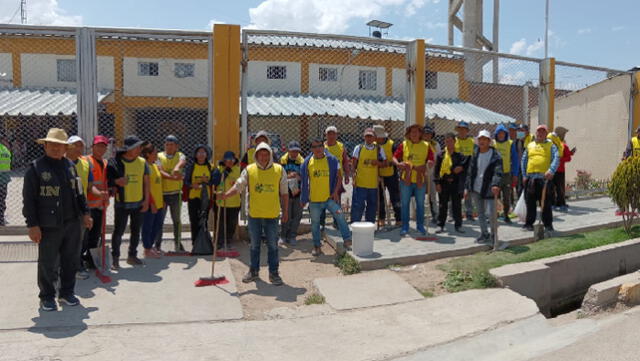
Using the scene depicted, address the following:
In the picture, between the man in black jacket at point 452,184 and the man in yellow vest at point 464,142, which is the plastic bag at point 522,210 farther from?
the man in yellow vest at point 464,142

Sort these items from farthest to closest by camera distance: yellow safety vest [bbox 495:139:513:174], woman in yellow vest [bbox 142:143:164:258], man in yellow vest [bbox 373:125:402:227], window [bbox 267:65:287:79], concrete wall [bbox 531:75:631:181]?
window [bbox 267:65:287:79] < concrete wall [bbox 531:75:631:181] < yellow safety vest [bbox 495:139:513:174] < man in yellow vest [bbox 373:125:402:227] < woman in yellow vest [bbox 142:143:164:258]

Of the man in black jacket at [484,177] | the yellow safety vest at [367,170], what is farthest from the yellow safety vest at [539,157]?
the yellow safety vest at [367,170]

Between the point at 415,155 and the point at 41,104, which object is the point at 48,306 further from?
the point at 41,104

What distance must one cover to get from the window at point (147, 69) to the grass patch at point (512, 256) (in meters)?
14.0

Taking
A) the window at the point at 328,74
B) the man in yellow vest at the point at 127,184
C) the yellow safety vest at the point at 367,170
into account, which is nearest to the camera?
the man in yellow vest at the point at 127,184

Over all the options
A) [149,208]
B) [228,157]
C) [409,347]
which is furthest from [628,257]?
[149,208]

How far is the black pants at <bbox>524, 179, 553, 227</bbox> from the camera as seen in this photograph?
307 inches

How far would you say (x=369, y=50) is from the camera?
2225cm

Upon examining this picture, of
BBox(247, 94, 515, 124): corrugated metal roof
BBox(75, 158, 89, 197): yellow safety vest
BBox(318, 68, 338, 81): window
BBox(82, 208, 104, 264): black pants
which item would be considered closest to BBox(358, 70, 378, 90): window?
BBox(247, 94, 515, 124): corrugated metal roof

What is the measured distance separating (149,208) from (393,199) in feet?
12.7

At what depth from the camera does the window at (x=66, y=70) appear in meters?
15.8

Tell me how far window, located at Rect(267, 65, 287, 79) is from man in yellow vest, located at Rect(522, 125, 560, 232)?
16.3m

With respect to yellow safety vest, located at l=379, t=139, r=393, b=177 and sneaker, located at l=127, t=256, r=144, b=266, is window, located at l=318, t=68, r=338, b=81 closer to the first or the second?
yellow safety vest, located at l=379, t=139, r=393, b=177

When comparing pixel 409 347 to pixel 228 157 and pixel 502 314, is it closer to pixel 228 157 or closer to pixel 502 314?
pixel 502 314
